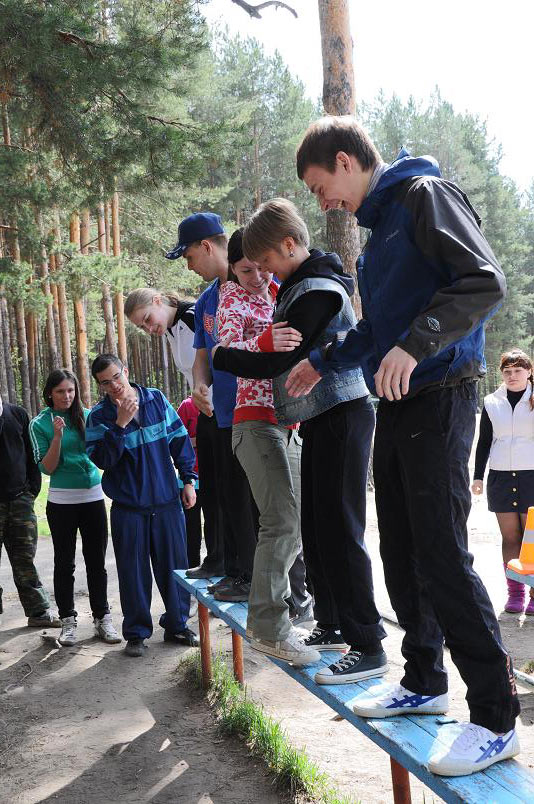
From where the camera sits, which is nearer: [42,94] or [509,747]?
[509,747]

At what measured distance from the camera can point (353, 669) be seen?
2752 mm

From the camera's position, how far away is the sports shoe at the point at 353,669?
273 cm

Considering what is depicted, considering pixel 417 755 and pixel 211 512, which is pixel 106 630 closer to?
pixel 211 512

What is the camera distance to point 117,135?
820cm

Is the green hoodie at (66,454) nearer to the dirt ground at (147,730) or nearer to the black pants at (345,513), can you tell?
the dirt ground at (147,730)

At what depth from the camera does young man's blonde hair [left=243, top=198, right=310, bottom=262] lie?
2758 mm

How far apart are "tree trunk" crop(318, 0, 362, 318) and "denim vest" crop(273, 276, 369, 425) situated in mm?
6702

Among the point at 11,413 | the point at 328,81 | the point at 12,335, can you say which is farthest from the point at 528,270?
the point at 11,413

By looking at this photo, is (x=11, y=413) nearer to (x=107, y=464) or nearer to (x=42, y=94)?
(x=107, y=464)

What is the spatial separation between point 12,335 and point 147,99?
64.3ft

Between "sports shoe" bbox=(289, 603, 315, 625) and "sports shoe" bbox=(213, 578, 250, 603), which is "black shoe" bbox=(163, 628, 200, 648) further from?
"sports shoe" bbox=(289, 603, 315, 625)

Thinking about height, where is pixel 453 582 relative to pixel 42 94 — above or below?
below

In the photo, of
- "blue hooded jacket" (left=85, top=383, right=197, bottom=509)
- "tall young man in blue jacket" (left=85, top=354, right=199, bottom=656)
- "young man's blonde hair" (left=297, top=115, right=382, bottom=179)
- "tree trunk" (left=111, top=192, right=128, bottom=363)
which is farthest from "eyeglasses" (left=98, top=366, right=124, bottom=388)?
"tree trunk" (left=111, top=192, right=128, bottom=363)

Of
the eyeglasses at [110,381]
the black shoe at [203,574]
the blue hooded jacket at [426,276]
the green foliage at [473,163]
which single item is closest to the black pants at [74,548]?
the eyeglasses at [110,381]
